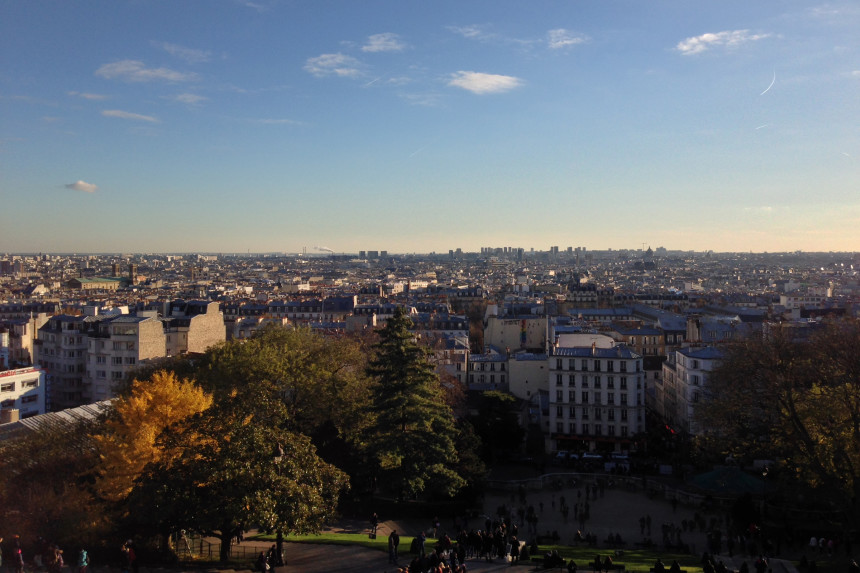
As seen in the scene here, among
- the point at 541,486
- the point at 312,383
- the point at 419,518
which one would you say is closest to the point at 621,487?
the point at 541,486

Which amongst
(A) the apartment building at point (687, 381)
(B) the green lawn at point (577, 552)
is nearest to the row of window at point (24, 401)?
(B) the green lawn at point (577, 552)

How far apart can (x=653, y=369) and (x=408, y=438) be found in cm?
3338

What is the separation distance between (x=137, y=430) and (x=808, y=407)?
23570 millimetres

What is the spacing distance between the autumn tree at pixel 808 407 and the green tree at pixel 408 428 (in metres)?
10.6

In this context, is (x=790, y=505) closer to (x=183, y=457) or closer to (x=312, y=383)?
(x=312, y=383)

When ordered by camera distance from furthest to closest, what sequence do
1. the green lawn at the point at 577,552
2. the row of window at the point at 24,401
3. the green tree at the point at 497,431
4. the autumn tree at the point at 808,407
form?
the row of window at the point at 24,401, the green tree at the point at 497,431, the autumn tree at the point at 808,407, the green lawn at the point at 577,552

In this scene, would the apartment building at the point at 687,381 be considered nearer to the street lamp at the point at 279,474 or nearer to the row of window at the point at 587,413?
the row of window at the point at 587,413

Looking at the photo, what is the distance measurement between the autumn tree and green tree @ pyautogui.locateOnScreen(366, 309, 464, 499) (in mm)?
10627

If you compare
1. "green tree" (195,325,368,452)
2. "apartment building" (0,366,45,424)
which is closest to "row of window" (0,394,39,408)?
"apartment building" (0,366,45,424)

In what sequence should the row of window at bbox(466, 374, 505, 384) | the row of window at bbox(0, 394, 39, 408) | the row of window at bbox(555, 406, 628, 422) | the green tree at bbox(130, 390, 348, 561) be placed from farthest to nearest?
1. the row of window at bbox(466, 374, 505, 384)
2. the row of window at bbox(555, 406, 628, 422)
3. the row of window at bbox(0, 394, 39, 408)
4. the green tree at bbox(130, 390, 348, 561)

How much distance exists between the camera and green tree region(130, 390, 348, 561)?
1977 cm

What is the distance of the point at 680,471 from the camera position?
127 feet

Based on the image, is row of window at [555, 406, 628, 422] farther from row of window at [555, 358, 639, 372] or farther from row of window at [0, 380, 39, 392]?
row of window at [0, 380, 39, 392]

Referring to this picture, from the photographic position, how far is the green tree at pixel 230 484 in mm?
19766
